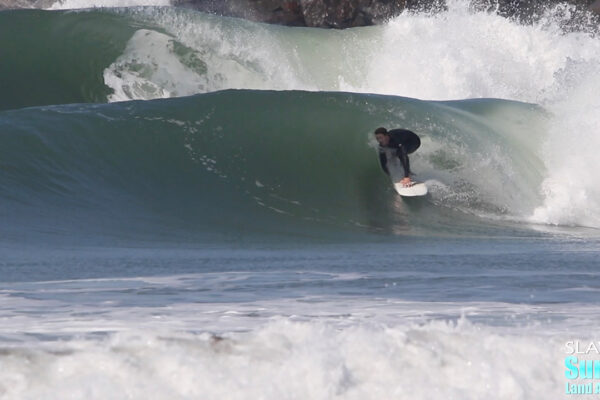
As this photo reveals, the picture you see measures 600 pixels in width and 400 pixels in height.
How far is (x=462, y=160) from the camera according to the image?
11.6 m

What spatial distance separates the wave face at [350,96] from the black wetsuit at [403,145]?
1.05ft

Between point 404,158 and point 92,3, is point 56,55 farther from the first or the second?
point 92,3

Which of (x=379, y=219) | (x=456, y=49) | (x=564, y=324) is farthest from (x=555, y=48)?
(x=564, y=324)

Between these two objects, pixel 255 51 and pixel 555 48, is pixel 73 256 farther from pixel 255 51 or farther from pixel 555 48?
pixel 555 48

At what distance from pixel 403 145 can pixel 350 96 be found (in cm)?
181

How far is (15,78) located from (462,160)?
7.14m

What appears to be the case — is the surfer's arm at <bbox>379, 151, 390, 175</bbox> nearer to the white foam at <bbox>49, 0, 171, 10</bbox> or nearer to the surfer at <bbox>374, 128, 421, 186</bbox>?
the surfer at <bbox>374, 128, 421, 186</bbox>

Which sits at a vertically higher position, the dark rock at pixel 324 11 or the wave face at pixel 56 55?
the dark rock at pixel 324 11

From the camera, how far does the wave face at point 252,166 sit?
375 inches

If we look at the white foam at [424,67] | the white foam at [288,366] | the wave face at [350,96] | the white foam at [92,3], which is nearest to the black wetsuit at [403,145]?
the wave face at [350,96]

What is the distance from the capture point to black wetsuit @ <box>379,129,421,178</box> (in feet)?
35.1

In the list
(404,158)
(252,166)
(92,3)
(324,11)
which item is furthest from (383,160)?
(324,11)

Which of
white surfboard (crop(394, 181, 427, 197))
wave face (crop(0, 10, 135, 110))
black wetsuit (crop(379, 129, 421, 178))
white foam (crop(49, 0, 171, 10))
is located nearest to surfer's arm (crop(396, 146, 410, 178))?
black wetsuit (crop(379, 129, 421, 178))

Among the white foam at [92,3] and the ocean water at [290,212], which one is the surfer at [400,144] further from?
the white foam at [92,3]
